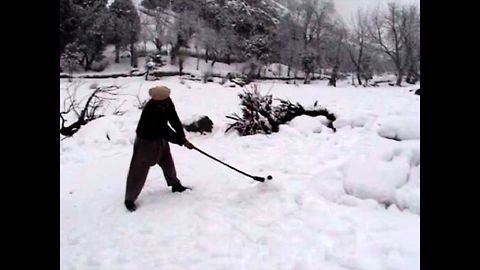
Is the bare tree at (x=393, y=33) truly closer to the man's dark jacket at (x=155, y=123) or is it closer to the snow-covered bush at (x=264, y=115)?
the snow-covered bush at (x=264, y=115)

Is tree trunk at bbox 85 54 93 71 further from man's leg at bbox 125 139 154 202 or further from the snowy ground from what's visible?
man's leg at bbox 125 139 154 202

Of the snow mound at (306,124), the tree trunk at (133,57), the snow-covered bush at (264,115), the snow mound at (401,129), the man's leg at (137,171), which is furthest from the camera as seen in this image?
the tree trunk at (133,57)

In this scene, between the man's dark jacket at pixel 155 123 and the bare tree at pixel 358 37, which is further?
the bare tree at pixel 358 37

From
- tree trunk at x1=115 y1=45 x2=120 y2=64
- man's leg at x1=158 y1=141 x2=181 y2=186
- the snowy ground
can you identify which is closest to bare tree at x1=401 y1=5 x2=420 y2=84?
tree trunk at x1=115 y1=45 x2=120 y2=64

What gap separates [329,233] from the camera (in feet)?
10.7

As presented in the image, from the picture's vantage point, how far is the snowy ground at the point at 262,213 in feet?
9.74

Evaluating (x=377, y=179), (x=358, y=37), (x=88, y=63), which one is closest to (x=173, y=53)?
(x=88, y=63)

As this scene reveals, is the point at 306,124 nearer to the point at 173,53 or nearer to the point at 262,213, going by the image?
the point at 262,213

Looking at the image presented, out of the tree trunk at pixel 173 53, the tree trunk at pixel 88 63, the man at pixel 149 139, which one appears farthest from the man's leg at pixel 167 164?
the tree trunk at pixel 173 53

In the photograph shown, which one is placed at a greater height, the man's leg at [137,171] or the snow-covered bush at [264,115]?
the snow-covered bush at [264,115]

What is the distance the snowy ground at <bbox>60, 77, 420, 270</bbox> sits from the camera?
297 centimetres

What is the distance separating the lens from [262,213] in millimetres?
3771
